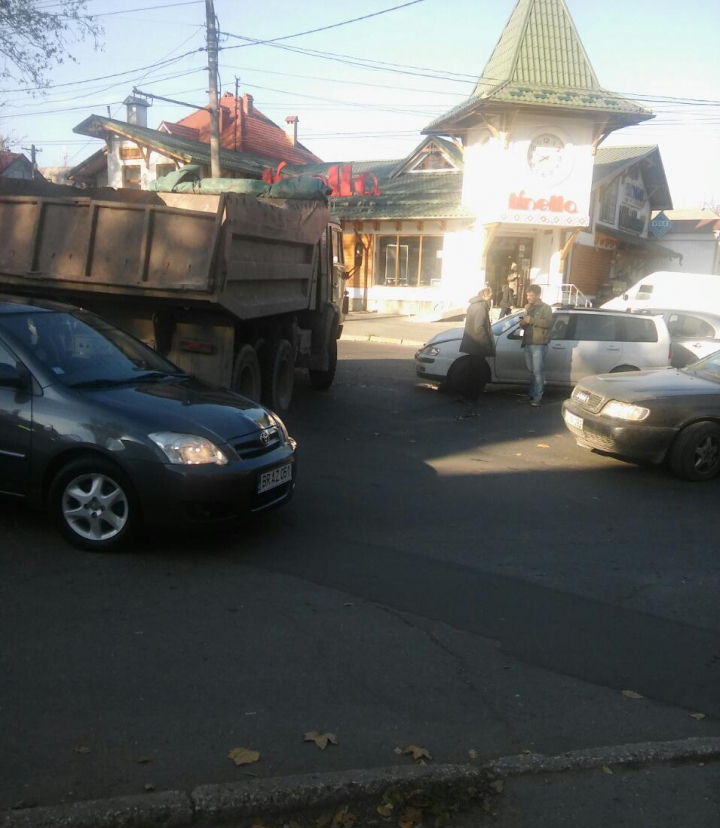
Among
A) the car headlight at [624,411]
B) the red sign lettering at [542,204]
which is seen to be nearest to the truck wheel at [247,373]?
the car headlight at [624,411]

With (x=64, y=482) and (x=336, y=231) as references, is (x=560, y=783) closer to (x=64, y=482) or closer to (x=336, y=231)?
(x=64, y=482)

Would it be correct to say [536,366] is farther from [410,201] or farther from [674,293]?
[410,201]

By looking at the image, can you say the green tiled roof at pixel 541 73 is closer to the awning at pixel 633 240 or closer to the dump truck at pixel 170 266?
the awning at pixel 633 240

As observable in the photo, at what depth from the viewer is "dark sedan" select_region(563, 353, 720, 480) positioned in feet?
28.4

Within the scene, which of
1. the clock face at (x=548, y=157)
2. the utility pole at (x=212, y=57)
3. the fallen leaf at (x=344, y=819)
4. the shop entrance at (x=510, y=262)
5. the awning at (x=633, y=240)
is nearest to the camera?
the fallen leaf at (x=344, y=819)

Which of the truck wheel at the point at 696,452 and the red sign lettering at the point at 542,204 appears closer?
the truck wheel at the point at 696,452

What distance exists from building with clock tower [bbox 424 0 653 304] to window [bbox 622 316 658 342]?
15.6 meters

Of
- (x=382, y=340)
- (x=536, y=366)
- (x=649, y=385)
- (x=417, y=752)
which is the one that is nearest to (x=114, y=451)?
Result: (x=417, y=752)

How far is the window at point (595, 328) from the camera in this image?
44.5ft

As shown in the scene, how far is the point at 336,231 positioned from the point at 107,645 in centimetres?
1057

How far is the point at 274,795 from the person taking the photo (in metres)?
3.09

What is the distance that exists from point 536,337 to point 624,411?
3986 millimetres

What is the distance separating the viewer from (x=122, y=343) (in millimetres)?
6891

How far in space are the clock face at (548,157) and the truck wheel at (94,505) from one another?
25.6m
